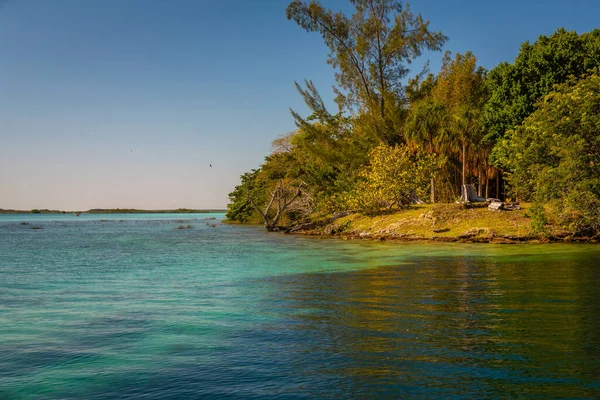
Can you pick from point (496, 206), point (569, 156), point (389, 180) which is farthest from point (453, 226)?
point (389, 180)

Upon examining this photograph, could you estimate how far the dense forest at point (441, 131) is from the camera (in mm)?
25062

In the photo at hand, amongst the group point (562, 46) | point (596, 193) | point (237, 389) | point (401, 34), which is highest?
point (401, 34)

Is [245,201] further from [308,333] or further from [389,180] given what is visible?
[308,333]

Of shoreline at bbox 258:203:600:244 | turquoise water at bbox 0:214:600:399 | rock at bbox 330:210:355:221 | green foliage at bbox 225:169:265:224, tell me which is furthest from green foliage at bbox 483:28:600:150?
green foliage at bbox 225:169:265:224

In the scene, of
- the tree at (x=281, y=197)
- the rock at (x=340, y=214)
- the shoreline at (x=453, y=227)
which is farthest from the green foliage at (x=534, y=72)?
the tree at (x=281, y=197)

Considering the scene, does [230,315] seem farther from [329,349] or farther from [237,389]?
[237,389]

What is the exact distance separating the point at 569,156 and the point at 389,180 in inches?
619

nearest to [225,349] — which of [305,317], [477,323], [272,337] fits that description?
[272,337]

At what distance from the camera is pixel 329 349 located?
302 inches

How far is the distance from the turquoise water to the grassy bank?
31.6ft

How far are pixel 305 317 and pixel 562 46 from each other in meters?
32.5

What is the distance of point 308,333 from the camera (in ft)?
28.7

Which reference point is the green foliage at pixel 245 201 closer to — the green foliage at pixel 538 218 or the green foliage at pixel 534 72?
the green foliage at pixel 534 72

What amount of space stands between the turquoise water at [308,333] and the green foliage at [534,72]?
66.1 feet
